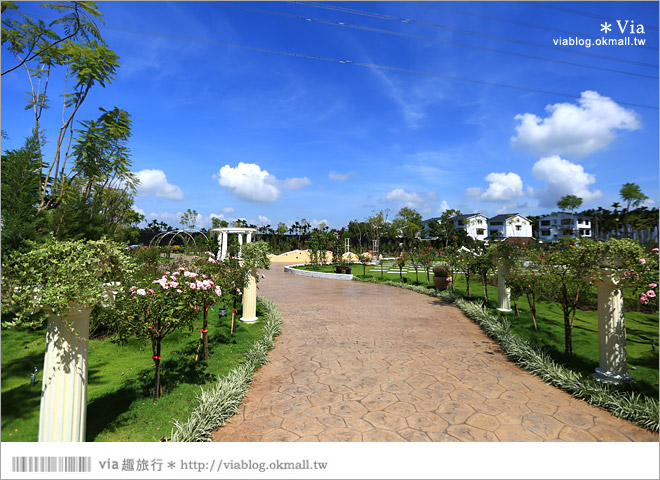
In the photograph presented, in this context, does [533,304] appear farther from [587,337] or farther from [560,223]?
[560,223]

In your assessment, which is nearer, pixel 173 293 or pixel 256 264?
pixel 173 293

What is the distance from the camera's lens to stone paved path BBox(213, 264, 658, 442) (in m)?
3.44

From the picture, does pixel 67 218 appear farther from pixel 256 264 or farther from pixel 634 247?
pixel 634 247

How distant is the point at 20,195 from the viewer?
214 inches

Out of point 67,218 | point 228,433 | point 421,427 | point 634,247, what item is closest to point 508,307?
point 634,247

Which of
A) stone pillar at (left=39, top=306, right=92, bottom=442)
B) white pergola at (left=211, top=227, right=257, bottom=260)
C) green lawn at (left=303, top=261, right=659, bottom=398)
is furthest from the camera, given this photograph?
white pergola at (left=211, top=227, right=257, bottom=260)

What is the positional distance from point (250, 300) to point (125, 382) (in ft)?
12.3

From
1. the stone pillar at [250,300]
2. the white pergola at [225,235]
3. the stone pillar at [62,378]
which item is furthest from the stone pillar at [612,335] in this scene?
the white pergola at [225,235]

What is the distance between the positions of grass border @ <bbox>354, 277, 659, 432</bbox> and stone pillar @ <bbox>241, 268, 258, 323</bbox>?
5812 millimetres

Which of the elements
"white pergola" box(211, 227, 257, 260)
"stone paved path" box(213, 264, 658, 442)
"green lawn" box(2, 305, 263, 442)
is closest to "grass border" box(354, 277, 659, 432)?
"stone paved path" box(213, 264, 658, 442)

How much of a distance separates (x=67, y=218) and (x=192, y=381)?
5273 millimetres

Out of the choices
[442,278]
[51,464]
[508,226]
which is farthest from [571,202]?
[51,464]

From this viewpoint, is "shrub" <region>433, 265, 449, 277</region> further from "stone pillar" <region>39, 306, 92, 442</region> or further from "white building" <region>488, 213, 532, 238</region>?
"white building" <region>488, 213, 532, 238</region>

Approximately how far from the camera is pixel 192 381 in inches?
185
